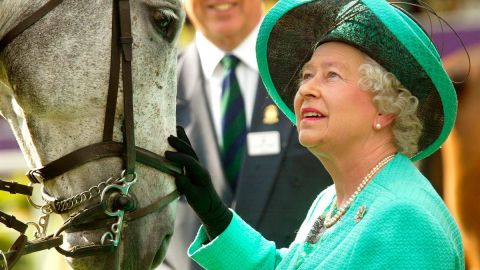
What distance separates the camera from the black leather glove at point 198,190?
3539 millimetres

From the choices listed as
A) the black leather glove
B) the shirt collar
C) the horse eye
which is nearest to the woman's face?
the black leather glove

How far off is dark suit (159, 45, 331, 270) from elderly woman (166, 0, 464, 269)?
43.4 inches

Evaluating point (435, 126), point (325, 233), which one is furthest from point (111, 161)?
point (435, 126)

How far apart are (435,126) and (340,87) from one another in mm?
337

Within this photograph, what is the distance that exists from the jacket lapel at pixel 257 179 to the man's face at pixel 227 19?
15.4 inches

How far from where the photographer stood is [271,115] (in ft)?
15.8

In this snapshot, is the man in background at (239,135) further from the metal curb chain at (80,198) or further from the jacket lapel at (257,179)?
the metal curb chain at (80,198)

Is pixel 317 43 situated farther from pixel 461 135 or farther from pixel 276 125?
pixel 461 135

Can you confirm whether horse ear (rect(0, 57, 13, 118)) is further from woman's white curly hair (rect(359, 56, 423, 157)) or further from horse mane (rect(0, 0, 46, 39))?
woman's white curly hair (rect(359, 56, 423, 157))

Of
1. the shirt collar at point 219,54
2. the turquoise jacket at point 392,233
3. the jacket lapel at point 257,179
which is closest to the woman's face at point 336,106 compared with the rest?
the turquoise jacket at point 392,233

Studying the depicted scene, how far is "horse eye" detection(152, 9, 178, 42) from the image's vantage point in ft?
11.6

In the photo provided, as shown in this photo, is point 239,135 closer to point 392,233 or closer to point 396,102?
point 396,102

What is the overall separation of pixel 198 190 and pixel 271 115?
1.30 m

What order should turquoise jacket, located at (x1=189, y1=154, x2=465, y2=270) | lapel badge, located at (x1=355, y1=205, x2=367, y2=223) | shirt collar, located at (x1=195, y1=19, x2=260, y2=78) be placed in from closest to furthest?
turquoise jacket, located at (x1=189, y1=154, x2=465, y2=270), lapel badge, located at (x1=355, y1=205, x2=367, y2=223), shirt collar, located at (x1=195, y1=19, x2=260, y2=78)
